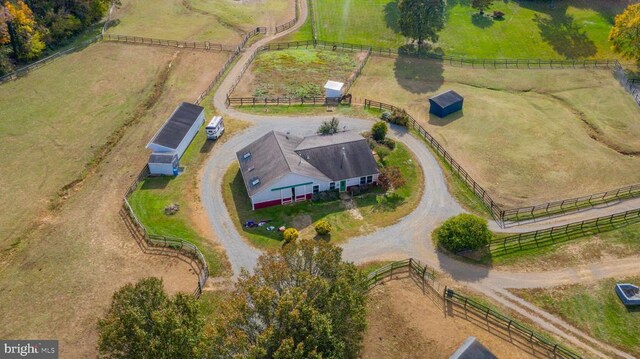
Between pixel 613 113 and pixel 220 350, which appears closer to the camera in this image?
pixel 220 350

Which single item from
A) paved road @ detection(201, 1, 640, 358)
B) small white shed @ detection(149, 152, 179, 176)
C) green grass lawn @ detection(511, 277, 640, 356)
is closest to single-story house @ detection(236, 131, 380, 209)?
paved road @ detection(201, 1, 640, 358)

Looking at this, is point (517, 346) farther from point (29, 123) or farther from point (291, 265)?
point (29, 123)

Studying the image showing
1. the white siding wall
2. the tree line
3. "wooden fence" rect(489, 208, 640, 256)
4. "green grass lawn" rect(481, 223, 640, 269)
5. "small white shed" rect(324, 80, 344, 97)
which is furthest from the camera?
the tree line

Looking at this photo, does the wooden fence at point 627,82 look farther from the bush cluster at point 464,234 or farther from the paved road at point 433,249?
the bush cluster at point 464,234

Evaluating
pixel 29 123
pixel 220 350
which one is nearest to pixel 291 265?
pixel 220 350

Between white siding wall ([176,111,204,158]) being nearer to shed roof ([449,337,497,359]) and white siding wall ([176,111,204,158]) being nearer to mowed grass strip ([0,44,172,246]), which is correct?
mowed grass strip ([0,44,172,246])

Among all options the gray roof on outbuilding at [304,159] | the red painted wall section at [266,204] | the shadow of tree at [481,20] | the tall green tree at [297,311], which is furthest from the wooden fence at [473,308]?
the shadow of tree at [481,20]
